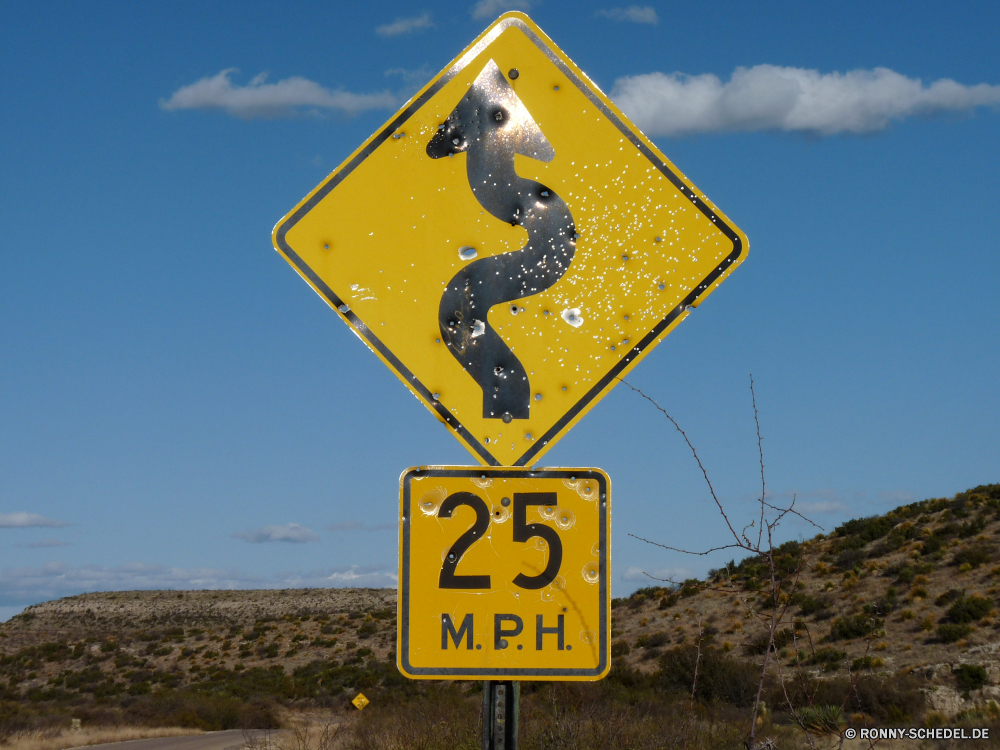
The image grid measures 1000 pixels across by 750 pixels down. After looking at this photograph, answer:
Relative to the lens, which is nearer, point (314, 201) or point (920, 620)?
point (314, 201)

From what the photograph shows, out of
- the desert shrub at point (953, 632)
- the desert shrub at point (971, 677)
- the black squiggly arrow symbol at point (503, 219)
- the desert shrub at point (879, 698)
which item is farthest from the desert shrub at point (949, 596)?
the black squiggly arrow symbol at point (503, 219)

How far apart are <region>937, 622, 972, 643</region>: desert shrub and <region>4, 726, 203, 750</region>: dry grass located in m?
22.4

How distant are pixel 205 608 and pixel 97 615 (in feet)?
24.9

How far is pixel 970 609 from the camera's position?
25.3 meters

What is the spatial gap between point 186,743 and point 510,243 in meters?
23.0

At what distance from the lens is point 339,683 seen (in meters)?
34.1

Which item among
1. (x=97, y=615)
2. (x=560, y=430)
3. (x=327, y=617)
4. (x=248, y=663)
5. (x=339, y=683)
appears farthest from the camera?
(x=97, y=615)

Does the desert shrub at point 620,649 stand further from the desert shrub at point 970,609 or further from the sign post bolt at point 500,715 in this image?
the sign post bolt at point 500,715

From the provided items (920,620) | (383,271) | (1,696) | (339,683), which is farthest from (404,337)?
(1,696)

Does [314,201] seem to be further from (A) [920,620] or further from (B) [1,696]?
(B) [1,696]

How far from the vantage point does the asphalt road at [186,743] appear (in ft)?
66.2

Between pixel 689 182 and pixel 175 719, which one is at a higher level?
pixel 689 182

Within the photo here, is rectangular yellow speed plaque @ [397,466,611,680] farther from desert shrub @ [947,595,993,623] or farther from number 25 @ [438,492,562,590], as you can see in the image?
desert shrub @ [947,595,993,623]

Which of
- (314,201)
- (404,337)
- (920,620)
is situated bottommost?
(920,620)
